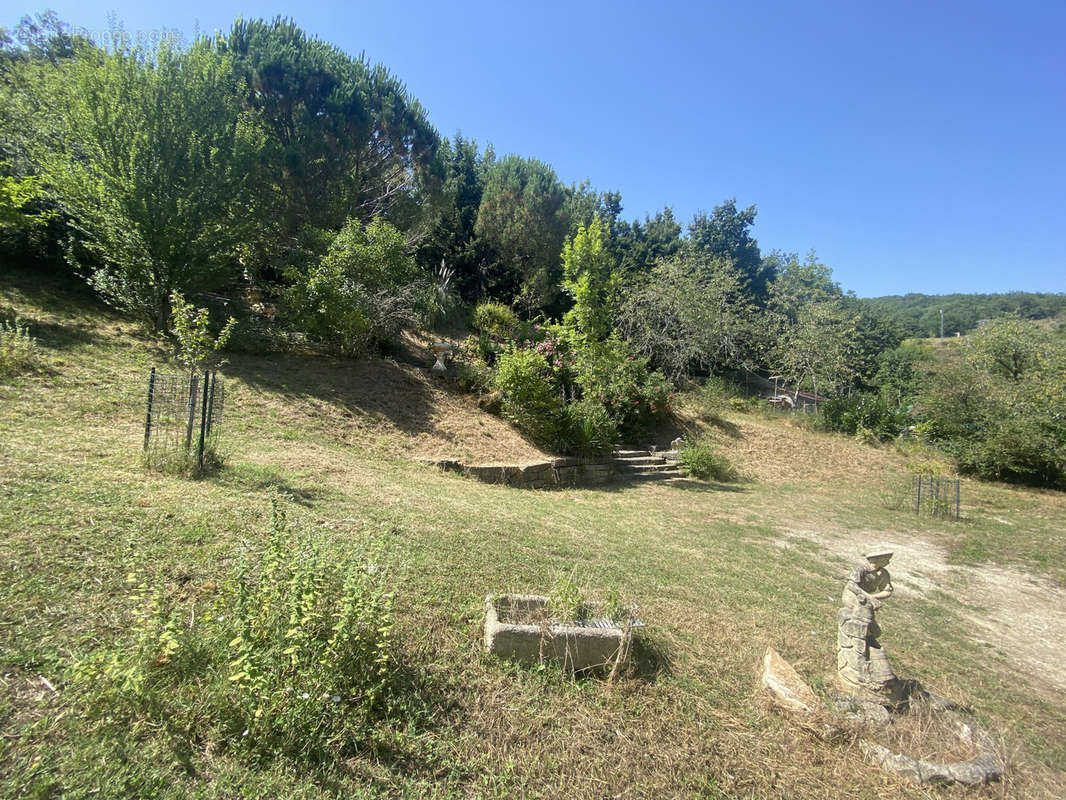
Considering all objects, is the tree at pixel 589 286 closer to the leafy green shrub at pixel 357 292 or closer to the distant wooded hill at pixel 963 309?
the leafy green shrub at pixel 357 292

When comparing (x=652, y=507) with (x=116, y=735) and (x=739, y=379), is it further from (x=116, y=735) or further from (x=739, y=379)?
(x=739, y=379)

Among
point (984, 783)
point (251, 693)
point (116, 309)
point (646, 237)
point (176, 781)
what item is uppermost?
point (646, 237)

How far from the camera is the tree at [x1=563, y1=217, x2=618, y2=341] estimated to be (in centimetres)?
1365

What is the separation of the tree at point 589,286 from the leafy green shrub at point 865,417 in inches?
301

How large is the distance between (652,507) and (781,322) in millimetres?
15840

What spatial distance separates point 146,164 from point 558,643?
10988mm

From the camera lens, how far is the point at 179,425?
220 inches

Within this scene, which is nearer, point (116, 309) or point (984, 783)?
point (984, 783)

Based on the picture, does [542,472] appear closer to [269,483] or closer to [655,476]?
[655,476]

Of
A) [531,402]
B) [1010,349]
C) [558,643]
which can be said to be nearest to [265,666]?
[558,643]

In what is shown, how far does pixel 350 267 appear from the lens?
404 inches

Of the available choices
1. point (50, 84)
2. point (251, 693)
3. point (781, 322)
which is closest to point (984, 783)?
point (251, 693)

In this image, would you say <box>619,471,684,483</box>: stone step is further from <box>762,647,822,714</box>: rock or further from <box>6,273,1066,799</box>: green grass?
<box>762,647,822,714</box>: rock

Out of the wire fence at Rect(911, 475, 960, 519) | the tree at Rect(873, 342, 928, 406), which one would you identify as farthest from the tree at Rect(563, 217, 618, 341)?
the tree at Rect(873, 342, 928, 406)
